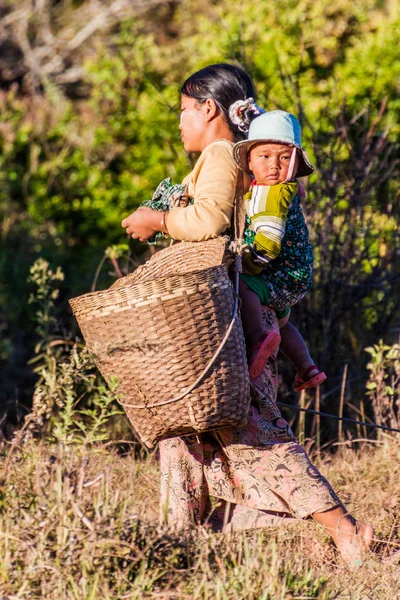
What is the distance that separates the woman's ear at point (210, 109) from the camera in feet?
10.4

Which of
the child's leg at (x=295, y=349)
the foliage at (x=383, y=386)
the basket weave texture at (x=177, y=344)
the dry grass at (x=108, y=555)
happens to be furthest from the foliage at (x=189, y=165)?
the dry grass at (x=108, y=555)

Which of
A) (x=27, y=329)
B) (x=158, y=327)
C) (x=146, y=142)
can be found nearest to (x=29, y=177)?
(x=146, y=142)

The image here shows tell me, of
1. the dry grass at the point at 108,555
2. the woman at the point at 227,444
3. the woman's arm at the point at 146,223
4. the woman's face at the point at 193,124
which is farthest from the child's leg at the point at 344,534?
the woman's face at the point at 193,124

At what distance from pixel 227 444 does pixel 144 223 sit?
835mm

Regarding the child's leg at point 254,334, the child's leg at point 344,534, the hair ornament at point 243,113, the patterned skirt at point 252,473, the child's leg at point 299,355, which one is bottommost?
the child's leg at point 344,534

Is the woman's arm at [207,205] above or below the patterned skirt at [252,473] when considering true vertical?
above

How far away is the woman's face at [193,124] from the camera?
10.5 feet

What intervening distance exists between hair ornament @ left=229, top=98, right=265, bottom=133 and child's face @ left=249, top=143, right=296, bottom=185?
172 mm

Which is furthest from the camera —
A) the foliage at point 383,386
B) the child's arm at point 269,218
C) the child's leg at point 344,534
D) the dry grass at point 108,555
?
the foliage at point 383,386

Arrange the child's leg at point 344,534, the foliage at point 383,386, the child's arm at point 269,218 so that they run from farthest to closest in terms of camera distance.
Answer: the foliage at point 383,386 → the child's leg at point 344,534 → the child's arm at point 269,218

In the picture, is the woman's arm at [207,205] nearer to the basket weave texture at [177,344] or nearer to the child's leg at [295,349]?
the basket weave texture at [177,344]

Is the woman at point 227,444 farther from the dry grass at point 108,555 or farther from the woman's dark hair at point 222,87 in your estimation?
the dry grass at point 108,555

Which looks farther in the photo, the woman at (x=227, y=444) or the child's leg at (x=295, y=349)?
the child's leg at (x=295, y=349)

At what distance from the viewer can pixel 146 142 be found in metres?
7.48
